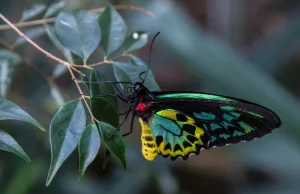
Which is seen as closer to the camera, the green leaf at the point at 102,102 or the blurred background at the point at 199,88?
the green leaf at the point at 102,102

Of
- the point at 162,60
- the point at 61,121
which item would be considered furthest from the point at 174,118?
the point at 162,60

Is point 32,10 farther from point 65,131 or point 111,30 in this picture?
point 65,131

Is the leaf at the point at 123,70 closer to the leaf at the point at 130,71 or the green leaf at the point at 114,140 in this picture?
the leaf at the point at 130,71

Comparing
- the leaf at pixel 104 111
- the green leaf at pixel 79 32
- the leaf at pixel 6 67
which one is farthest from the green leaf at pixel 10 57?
the leaf at pixel 104 111

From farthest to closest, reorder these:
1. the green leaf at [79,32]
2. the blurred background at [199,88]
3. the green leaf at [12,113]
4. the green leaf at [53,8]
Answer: the blurred background at [199,88]
the green leaf at [53,8]
the green leaf at [79,32]
the green leaf at [12,113]

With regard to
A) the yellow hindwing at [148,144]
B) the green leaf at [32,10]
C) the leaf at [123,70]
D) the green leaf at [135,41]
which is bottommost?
the yellow hindwing at [148,144]

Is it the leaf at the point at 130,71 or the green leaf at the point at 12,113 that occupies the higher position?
the leaf at the point at 130,71

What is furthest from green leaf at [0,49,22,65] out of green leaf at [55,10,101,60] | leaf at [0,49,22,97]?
green leaf at [55,10,101,60]

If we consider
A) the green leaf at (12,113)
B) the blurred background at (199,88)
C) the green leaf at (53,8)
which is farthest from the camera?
the blurred background at (199,88)
